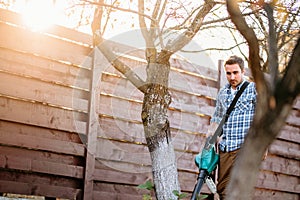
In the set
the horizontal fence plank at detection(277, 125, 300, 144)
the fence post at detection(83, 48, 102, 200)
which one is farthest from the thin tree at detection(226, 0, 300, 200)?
the horizontal fence plank at detection(277, 125, 300, 144)

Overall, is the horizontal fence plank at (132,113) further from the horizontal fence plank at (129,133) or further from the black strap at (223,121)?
the black strap at (223,121)

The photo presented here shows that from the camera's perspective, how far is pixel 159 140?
4.31 metres

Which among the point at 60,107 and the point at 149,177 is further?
the point at 149,177

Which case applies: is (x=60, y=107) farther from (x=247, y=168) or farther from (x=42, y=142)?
(x=247, y=168)

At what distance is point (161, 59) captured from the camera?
14.6 feet

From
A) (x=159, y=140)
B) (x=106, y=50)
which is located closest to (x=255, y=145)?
(x=159, y=140)

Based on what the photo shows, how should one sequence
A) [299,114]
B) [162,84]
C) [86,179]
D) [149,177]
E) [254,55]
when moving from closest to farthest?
[254,55] → [162,84] → [86,179] → [149,177] → [299,114]

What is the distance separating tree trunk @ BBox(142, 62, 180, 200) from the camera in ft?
14.0

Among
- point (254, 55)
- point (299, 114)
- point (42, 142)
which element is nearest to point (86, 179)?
point (42, 142)

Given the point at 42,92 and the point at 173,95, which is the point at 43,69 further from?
the point at 173,95

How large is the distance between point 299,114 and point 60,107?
130 inches

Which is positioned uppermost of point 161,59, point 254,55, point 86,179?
point 161,59

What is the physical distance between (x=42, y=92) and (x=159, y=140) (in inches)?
48.6

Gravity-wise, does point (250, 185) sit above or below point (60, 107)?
below
